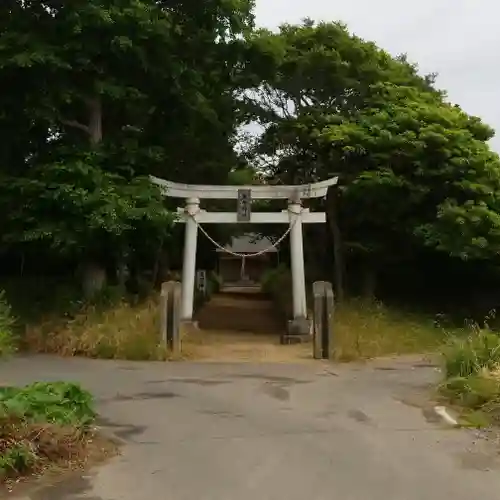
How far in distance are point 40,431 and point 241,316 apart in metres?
18.8

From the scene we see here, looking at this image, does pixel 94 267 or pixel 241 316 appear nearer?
pixel 94 267

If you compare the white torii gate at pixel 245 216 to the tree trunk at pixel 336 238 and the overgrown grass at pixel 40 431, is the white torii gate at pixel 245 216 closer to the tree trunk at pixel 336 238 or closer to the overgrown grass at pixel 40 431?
the tree trunk at pixel 336 238

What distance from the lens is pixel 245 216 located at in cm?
1656

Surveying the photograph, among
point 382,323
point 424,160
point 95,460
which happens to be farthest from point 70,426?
point 424,160

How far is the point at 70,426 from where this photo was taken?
6.14m

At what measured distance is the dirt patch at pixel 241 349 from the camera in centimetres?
1385

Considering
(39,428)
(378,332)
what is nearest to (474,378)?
(39,428)

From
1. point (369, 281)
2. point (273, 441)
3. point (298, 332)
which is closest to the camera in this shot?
point (273, 441)

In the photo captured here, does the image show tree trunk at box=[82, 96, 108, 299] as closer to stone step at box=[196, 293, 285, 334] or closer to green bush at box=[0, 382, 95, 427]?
stone step at box=[196, 293, 285, 334]

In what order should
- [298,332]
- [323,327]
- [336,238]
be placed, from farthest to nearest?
1. [336,238]
2. [298,332]
3. [323,327]

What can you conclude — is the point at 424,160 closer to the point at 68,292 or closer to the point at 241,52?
the point at 241,52

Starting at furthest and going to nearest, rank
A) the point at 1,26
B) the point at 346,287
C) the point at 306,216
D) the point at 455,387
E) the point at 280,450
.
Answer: the point at 346,287 → the point at 306,216 → the point at 1,26 → the point at 455,387 → the point at 280,450

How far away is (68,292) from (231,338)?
4.31 metres

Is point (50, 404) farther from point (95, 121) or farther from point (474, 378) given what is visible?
point (95, 121)
